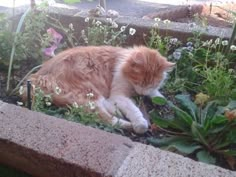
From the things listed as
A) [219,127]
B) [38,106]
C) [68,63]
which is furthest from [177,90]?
[38,106]

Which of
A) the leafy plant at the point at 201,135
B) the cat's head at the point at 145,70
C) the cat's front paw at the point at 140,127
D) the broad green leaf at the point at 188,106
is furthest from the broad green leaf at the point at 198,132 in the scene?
the cat's head at the point at 145,70

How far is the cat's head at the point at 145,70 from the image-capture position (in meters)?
1.58

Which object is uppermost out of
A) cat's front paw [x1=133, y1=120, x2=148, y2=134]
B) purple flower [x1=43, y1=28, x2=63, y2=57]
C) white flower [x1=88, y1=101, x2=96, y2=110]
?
purple flower [x1=43, y1=28, x2=63, y2=57]

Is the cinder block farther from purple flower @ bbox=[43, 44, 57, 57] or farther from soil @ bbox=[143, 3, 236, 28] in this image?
soil @ bbox=[143, 3, 236, 28]

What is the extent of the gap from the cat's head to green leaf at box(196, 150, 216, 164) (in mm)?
465

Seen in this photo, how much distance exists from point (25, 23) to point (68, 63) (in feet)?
1.86

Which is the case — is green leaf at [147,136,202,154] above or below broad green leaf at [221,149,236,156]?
below

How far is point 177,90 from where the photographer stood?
5.90ft

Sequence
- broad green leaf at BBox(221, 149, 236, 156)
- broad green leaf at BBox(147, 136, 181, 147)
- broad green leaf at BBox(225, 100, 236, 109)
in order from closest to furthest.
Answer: broad green leaf at BBox(221, 149, 236, 156), broad green leaf at BBox(147, 136, 181, 147), broad green leaf at BBox(225, 100, 236, 109)

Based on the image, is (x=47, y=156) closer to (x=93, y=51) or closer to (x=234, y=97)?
(x=93, y=51)

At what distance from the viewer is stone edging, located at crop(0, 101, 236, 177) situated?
96cm

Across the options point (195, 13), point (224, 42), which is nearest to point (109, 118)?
point (224, 42)

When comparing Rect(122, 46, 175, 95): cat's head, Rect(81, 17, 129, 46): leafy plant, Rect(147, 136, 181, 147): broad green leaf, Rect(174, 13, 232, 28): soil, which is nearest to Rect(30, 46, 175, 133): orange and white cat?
Rect(122, 46, 175, 95): cat's head

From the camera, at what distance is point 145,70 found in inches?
62.2
